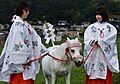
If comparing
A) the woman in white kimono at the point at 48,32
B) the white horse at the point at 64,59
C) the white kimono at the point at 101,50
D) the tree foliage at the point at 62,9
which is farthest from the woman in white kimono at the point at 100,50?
the tree foliage at the point at 62,9

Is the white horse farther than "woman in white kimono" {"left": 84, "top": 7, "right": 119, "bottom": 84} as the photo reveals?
No

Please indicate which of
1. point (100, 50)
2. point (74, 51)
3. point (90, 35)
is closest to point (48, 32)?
point (90, 35)

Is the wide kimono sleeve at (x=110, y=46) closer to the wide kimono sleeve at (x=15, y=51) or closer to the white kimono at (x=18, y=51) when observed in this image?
the white kimono at (x=18, y=51)

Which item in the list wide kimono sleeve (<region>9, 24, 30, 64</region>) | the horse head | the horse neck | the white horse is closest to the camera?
wide kimono sleeve (<region>9, 24, 30, 64</region>)

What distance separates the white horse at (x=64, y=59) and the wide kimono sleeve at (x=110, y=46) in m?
0.57

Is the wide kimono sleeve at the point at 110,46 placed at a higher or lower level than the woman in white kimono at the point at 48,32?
lower

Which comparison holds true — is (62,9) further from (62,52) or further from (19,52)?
(19,52)

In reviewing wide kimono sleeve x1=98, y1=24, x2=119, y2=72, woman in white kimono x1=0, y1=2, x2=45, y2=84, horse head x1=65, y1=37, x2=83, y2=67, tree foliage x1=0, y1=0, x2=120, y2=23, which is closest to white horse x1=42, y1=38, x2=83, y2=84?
horse head x1=65, y1=37, x2=83, y2=67

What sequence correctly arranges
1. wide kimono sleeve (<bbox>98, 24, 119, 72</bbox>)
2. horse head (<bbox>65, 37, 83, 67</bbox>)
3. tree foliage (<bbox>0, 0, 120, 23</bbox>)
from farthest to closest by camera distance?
tree foliage (<bbox>0, 0, 120, 23</bbox>) → wide kimono sleeve (<bbox>98, 24, 119, 72</bbox>) → horse head (<bbox>65, 37, 83, 67</bbox>)

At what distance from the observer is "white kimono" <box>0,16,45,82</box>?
6.07 meters

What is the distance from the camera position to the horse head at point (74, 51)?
267 inches

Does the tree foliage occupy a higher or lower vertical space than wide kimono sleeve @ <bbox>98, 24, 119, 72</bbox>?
→ higher

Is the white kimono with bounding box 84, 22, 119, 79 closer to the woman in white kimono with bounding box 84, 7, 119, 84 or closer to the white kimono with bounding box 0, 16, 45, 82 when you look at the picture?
the woman in white kimono with bounding box 84, 7, 119, 84

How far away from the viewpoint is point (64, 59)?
7387 mm
